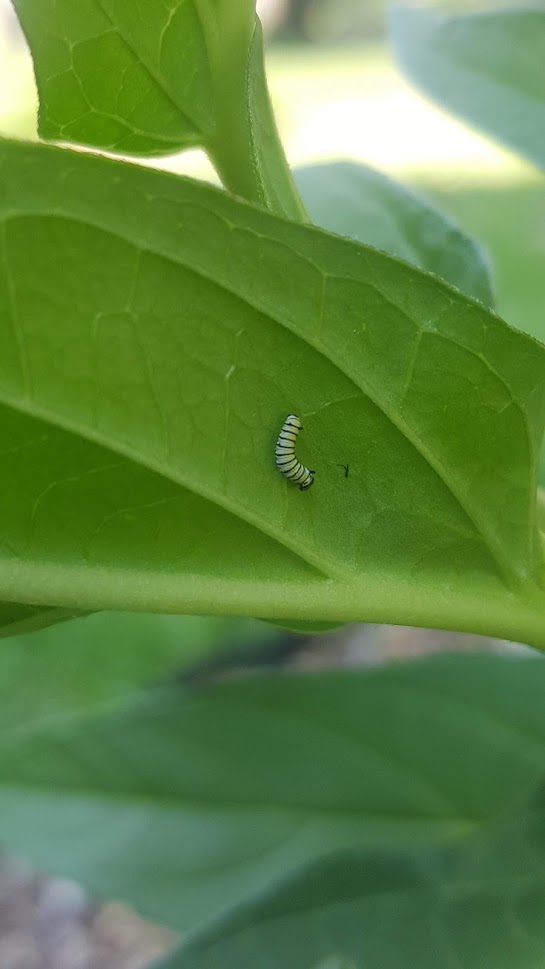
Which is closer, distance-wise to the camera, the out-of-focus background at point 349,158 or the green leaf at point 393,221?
the green leaf at point 393,221

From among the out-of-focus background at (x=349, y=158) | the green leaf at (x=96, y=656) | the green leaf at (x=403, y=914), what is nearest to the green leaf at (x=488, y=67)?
the out-of-focus background at (x=349, y=158)

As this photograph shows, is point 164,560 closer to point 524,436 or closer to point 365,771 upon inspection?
point 524,436

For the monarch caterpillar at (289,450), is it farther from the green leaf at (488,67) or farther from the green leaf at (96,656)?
the green leaf at (96,656)

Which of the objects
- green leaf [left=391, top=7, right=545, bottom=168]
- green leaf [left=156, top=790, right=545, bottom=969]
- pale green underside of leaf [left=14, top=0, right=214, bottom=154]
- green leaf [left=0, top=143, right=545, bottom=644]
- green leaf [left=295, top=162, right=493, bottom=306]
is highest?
green leaf [left=391, top=7, right=545, bottom=168]

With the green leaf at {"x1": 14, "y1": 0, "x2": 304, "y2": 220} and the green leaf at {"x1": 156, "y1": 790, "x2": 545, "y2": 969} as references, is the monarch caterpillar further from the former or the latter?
the green leaf at {"x1": 156, "y1": 790, "x2": 545, "y2": 969}

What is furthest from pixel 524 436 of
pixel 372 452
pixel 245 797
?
pixel 245 797

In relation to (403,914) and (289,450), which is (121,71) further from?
(403,914)

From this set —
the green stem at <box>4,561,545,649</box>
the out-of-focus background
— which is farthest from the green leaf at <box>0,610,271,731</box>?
the green stem at <box>4,561,545,649</box>
